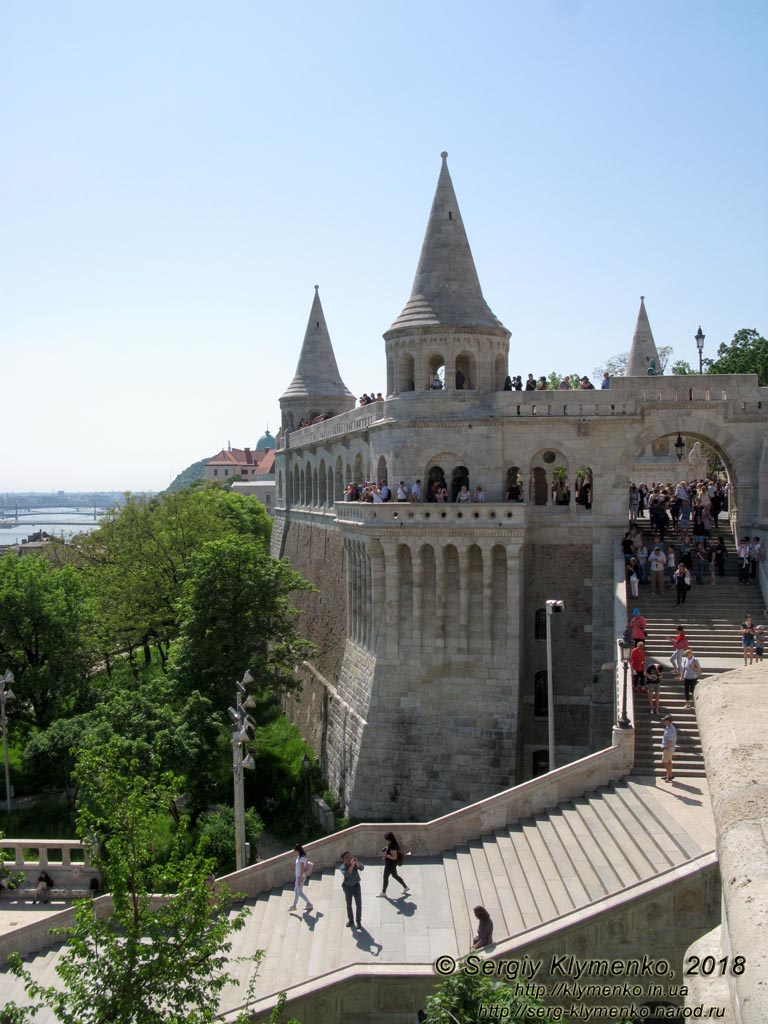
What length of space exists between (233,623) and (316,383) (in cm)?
2352

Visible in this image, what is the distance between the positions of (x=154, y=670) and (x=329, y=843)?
91.4 feet

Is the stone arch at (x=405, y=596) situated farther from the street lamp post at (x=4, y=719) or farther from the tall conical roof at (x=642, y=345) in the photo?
the tall conical roof at (x=642, y=345)

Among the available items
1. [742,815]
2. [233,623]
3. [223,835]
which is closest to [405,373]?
[233,623]

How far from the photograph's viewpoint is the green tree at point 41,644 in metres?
34.7

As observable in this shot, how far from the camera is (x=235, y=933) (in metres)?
20.5

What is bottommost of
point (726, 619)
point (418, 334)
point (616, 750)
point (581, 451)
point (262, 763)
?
point (262, 763)

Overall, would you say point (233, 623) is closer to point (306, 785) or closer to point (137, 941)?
point (306, 785)

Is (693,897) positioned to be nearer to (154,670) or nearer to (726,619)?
(726,619)

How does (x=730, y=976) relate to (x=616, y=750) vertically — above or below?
above

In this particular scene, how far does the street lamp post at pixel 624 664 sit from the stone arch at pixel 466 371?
10.1 m

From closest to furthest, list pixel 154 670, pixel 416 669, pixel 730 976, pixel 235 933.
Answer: pixel 730 976
pixel 235 933
pixel 416 669
pixel 154 670

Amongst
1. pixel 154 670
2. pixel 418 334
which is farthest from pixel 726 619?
pixel 154 670

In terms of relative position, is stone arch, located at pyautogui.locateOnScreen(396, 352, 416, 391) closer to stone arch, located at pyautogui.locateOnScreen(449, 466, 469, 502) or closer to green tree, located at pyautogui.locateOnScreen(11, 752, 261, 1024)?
stone arch, located at pyautogui.locateOnScreen(449, 466, 469, 502)

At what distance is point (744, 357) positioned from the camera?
57.7 meters
